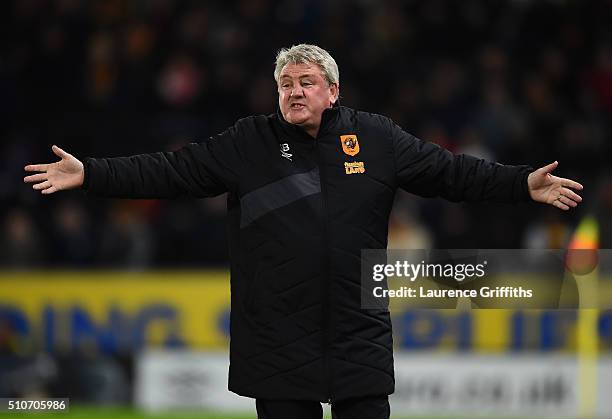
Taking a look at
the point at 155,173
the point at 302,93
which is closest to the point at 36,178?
the point at 155,173

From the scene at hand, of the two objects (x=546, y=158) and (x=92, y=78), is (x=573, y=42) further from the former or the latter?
(x=92, y=78)

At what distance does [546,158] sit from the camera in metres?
11.4

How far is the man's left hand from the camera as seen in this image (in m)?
4.76

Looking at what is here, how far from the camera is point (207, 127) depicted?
1197 centimetres

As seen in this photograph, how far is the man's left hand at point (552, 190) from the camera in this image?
4758 mm

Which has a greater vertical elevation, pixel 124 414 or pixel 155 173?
pixel 155 173

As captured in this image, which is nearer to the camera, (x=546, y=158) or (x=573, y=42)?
(x=546, y=158)

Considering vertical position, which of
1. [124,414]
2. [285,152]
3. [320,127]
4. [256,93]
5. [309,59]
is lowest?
[124,414]

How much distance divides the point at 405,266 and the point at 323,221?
0.84 m

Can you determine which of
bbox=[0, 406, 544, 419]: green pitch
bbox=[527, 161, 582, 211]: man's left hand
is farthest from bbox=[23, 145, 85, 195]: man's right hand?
bbox=[0, 406, 544, 419]: green pitch

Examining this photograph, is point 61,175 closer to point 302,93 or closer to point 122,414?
point 302,93

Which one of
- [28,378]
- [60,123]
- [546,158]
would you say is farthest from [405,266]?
[60,123]

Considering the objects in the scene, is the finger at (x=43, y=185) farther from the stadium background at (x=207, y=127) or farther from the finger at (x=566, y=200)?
the stadium background at (x=207, y=127)

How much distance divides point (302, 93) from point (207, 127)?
7472 millimetres
